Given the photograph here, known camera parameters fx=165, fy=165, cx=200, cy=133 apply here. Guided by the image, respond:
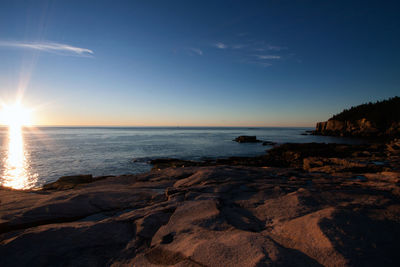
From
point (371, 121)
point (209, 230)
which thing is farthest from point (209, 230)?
point (371, 121)

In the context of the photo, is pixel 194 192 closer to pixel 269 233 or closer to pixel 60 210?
pixel 269 233

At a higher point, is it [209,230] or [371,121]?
[371,121]

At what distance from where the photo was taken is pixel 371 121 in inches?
2074

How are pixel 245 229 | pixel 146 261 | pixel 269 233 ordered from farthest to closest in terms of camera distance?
pixel 245 229, pixel 269 233, pixel 146 261

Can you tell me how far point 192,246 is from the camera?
2.48 metres

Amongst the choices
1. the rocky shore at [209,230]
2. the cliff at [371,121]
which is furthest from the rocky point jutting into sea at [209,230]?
the cliff at [371,121]

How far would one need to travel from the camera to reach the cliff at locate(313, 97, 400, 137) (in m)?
48.4

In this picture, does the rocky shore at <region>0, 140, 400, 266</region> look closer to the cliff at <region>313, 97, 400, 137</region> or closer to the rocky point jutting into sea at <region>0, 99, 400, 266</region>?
the rocky point jutting into sea at <region>0, 99, 400, 266</region>

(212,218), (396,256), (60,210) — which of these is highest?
(396,256)

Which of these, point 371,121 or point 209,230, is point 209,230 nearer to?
point 209,230

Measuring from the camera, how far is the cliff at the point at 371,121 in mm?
48419

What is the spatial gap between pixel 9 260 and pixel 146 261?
81.2 inches

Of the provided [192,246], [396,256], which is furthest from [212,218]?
[396,256]

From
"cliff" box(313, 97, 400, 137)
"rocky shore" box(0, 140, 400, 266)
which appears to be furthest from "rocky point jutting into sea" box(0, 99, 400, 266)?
"cliff" box(313, 97, 400, 137)
